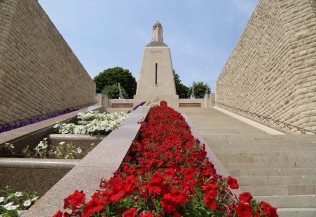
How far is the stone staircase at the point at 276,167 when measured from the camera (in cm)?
372

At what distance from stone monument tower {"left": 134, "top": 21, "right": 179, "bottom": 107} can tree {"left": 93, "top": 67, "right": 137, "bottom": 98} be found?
20427 millimetres

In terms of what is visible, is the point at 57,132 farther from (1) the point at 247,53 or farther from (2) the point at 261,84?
(1) the point at 247,53

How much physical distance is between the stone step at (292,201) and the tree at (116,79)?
47.1m

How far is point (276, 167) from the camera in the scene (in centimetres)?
493

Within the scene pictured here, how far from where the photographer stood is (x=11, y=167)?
3236 mm

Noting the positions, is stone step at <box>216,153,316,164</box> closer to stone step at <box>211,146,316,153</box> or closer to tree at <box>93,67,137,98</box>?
stone step at <box>211,146,316,153</box>

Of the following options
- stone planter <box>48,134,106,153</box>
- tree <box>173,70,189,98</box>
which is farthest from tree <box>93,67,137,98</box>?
stone planter <box>48,134,106,153</box>

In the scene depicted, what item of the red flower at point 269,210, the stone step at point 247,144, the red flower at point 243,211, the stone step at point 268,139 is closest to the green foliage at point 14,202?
the red flower at point 243,211

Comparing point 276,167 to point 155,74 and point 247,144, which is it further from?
point 155,74

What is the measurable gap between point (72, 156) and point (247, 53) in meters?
12.2

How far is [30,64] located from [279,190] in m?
9.18

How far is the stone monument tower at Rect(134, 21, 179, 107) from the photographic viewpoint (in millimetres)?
29156

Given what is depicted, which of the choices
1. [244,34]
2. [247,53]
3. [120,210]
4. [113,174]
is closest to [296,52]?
[247,53]

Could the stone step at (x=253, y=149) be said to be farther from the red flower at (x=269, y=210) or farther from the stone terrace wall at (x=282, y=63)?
the red flower at (x=269, y=210)
